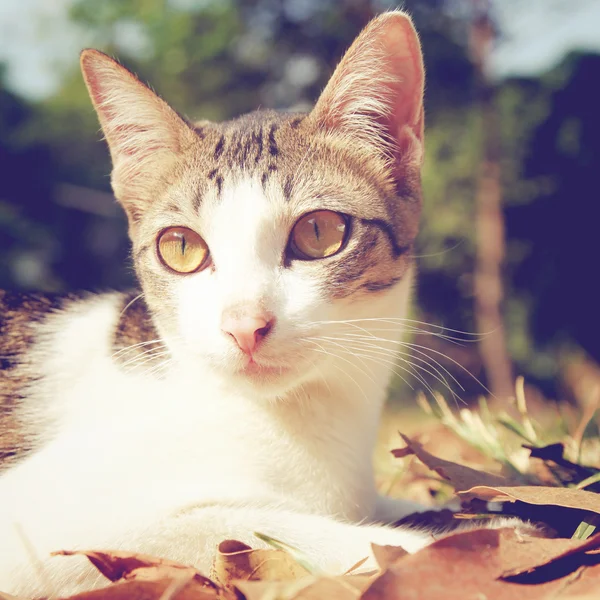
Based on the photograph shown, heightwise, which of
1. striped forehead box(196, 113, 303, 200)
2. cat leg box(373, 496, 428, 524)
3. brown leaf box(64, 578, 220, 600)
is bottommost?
cat leg box(373, 496, 428, 524)

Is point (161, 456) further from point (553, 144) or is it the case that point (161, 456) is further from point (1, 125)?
point (553, 144)

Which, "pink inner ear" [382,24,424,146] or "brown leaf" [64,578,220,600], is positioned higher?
"pink inner ear" [382,24,424,146]

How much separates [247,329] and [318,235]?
314 millimetres

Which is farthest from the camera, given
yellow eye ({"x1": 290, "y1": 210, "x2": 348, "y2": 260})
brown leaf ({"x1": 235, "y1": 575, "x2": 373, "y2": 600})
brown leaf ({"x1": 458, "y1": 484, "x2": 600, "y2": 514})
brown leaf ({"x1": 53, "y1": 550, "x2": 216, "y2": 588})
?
yellow eye ({"x1": 290, "y1": 210, "x2": 348, "y2": 260})

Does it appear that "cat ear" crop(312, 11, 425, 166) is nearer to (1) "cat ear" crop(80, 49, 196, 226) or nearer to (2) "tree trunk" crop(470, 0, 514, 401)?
(1) "cat ear" crop(80, 49, 196, 226)

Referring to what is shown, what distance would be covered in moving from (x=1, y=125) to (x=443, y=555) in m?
5.42

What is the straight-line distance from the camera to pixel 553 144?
5867mm

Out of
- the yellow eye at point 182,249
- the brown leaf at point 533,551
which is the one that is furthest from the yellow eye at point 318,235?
the brown leaf at point 533,551

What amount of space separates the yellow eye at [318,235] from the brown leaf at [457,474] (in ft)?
1.46

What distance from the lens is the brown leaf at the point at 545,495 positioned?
3.48 ft

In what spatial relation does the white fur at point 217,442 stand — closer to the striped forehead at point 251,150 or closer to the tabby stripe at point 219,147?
the striped forehead at point 251,150

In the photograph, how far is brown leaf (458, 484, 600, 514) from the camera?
3.48 ft

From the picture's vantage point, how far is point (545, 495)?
3.64 ft

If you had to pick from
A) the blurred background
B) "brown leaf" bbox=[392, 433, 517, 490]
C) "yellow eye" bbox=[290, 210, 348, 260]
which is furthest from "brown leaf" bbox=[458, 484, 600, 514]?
the blurred background
